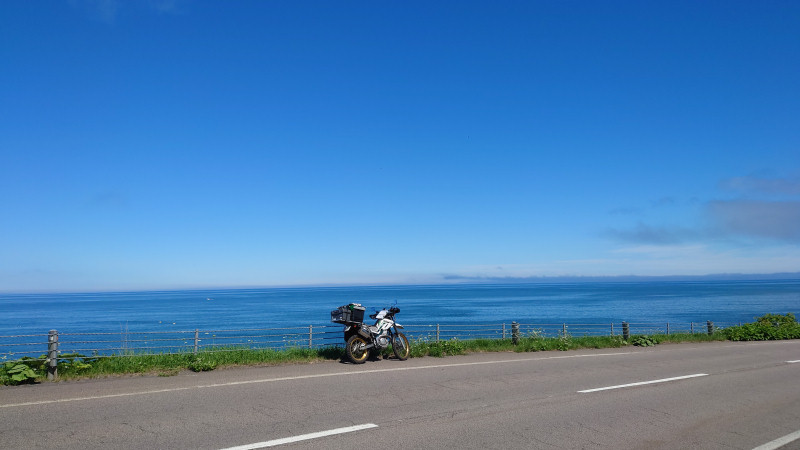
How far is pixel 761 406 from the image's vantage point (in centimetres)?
933

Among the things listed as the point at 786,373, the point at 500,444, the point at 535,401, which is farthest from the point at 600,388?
the point at 786,373

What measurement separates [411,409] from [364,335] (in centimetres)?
584

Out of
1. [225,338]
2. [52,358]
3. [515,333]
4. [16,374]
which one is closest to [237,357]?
[52,358]

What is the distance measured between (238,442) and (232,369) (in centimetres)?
677

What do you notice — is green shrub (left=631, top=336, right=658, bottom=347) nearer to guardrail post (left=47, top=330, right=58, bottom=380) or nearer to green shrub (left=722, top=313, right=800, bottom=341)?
green shrub (left=722, top=313, right=800, bottom=341)

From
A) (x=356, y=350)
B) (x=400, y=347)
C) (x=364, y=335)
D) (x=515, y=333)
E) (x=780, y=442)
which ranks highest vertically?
(x=364, y=335)

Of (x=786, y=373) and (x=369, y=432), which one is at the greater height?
(x=369, y=432)

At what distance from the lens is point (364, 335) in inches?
556

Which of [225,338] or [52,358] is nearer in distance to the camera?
[52,358]

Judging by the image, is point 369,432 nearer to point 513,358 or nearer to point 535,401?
point 535,401

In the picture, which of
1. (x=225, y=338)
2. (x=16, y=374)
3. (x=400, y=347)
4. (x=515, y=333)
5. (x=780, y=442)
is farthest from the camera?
(x=225, y=338)

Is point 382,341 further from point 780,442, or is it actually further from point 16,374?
point 780,442

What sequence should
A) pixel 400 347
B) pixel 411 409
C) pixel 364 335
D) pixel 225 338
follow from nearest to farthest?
pixel 411 409, pixel 364 335, pixel 400 347, pixel 225 338

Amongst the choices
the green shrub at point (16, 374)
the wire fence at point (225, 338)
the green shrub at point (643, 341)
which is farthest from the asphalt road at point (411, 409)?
the green shrub at point (643, 341)
